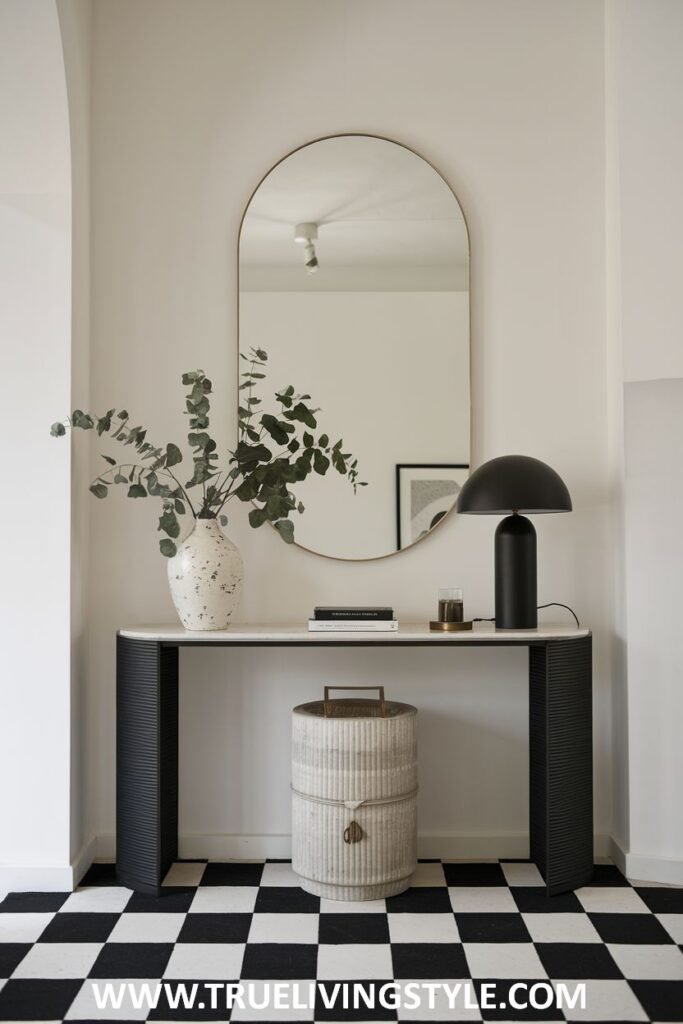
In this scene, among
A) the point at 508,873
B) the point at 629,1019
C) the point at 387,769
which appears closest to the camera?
the point at 629,1019

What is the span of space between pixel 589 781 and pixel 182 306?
7.02 ft

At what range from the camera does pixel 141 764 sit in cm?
297

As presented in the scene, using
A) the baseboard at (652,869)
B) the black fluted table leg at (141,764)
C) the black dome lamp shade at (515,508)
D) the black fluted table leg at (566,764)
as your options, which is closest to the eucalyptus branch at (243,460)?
the black fluted table leg at (141,764)

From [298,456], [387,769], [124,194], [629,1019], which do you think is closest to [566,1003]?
[629,1019]

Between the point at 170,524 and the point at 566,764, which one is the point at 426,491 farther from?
the point at 566,764

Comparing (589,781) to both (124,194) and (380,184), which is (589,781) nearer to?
(380,184)

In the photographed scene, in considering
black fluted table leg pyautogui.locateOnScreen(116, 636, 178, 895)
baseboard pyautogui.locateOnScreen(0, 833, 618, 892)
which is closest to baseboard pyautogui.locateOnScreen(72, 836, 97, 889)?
baseboard pyautogui.locateOnScreen(0, 833, 618, 892)

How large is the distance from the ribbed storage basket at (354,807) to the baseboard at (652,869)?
727 millimetres

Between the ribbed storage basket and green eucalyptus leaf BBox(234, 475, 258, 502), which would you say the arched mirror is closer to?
green eucalyptus leaf BBox(234, 475, 258, 502)

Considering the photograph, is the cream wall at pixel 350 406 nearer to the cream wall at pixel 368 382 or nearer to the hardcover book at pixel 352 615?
the cream wall at pixel 368 382

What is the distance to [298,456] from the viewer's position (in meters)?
3.32

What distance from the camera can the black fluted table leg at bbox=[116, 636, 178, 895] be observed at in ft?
9.65

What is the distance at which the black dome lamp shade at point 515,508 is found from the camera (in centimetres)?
288

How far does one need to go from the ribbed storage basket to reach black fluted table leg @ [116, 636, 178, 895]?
0.45 m
